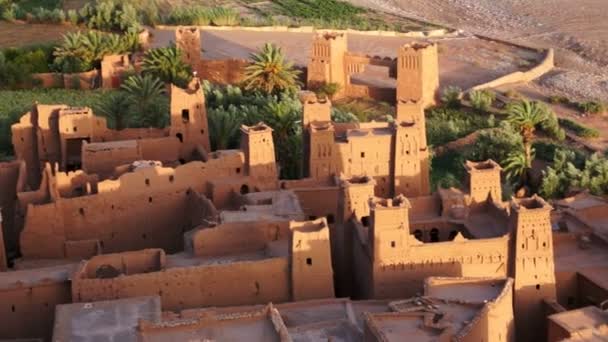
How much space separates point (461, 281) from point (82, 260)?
8585mm

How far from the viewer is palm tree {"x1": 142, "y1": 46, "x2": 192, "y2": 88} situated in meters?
46.9

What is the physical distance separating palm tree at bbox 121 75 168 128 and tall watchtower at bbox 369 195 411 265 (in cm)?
1395

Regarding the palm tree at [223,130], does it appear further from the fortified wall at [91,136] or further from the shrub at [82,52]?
the shrub at [82,52]

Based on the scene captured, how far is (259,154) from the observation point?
30.0 metres

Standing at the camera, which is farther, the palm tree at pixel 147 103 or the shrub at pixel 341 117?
the shrub at pixel 341 117

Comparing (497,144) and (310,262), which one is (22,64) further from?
(310,262)

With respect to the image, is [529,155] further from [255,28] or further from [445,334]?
[255,28]

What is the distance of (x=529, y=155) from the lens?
129 feet

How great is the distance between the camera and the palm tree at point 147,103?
126 ft

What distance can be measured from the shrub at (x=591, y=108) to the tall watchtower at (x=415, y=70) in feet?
23.8

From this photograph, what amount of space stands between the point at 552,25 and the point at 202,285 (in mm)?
47797

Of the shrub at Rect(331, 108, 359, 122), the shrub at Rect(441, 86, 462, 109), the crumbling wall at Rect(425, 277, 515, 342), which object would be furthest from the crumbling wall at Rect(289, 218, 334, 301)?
the shrub at Rect(441, 86, 462, 109)

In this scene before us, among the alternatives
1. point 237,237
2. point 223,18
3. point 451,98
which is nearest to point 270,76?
point 451,98

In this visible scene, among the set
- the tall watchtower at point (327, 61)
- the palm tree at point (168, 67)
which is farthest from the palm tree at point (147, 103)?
the tall watchtower at point (327, 61)
